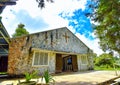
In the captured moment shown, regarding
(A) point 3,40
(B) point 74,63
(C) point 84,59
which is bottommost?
(B) point 74,63

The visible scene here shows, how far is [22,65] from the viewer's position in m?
15.3

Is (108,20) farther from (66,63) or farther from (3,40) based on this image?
(66,63)

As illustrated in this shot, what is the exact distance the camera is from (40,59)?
16.9m

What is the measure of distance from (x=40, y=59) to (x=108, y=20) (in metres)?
8.19

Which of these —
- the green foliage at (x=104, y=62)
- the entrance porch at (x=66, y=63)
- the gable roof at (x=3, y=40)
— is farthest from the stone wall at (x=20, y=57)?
the green foliage at (x=104, y=62)

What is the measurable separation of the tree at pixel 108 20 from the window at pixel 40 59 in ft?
19.9

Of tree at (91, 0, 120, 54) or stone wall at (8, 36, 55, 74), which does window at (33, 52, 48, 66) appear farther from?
tree at (91, 0, 120, 54)

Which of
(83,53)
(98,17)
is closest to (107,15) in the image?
(98,17)

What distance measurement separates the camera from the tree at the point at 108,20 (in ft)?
33.9

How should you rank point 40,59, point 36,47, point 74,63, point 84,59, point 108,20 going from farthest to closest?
1. point 84,59
2. point 74,63
3. point 40,59
4. point 36,47
5. point 108,20

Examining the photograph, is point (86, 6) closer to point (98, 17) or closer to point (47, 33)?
point (98, 17)

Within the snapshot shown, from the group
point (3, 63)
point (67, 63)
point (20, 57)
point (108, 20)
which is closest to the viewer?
point (108, 20)

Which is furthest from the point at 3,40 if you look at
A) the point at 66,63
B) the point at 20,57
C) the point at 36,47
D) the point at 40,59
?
the point at 66,63

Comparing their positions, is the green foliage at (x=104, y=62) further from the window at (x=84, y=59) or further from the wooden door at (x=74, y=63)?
the wooden door at (x=74, y=63)
